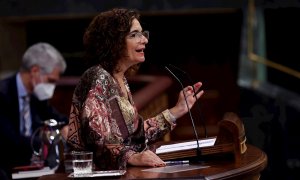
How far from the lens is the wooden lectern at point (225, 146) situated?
9.35 feet

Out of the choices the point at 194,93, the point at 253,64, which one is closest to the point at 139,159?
the point at 194,93

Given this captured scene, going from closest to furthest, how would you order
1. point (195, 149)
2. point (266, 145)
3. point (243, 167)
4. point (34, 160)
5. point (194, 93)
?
point (243, 167)
point (195, 149)
point (194, 93)
point (34, 160)
point (266, 145)

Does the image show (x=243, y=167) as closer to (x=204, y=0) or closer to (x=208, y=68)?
(x=204, y=0)

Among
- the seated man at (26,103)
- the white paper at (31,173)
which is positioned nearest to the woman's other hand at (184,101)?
the white paper at (31,173)

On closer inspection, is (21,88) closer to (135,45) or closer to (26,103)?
(26,103)

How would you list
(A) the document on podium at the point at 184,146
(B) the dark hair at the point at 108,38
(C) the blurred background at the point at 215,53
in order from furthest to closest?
(C) the blurred background at the point at 215,53
(B) the dark hair at the point at 108,38
(A) the document on podium at the point at 184,146

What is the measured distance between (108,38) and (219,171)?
72 centimetres

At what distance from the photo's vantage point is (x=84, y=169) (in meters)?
2.70

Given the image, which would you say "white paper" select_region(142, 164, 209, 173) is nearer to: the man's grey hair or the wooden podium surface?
the wooden podium surface

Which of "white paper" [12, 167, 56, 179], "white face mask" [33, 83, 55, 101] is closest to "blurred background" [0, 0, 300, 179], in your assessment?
"white face mask" [33, 83, 55, 101]

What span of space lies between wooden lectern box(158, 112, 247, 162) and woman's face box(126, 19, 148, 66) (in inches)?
14.8

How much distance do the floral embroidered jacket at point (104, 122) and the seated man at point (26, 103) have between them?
1630 millimetres

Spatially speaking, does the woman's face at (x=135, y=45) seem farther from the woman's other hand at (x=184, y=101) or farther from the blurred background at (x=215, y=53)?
the woman's other hand at (x=184, y=101)

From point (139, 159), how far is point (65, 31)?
7.11 metres
